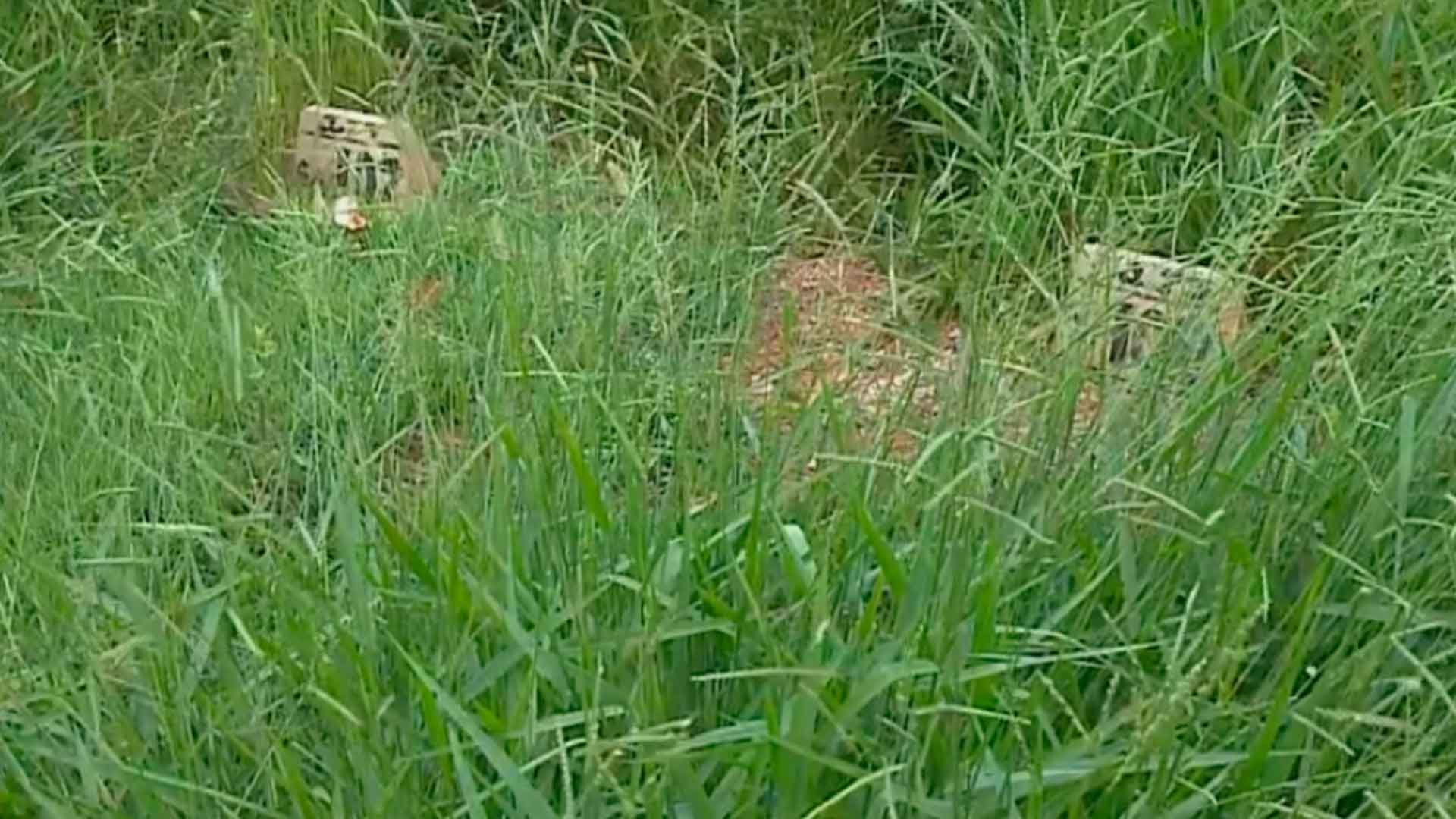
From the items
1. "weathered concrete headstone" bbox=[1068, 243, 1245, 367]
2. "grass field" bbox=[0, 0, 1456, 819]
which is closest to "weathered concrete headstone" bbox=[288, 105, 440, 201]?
"grass field" bbox=[0, 0, 1456, 819]

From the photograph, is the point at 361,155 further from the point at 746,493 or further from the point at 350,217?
the point at 746,493

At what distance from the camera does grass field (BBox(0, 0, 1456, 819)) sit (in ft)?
3.99

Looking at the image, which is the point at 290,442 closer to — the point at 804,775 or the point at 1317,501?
the point at 804,775

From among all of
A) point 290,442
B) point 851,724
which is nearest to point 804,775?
point 851,724

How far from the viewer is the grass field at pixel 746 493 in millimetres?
1216

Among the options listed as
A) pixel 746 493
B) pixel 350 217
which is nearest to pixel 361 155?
pixel 350 217

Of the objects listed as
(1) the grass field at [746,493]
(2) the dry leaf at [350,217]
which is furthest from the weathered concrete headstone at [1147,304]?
(2) the dry leaf at [350,217]

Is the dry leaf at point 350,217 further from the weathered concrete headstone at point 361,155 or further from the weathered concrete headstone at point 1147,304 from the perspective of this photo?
the weathered concrete headstone at point 1147,304

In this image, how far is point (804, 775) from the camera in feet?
3.86

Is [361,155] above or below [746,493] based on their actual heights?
below

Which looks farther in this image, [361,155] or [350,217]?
[361,155]

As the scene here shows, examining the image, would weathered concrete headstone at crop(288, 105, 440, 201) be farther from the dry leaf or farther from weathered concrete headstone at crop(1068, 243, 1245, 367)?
weathered concrete headstone at crop(1068, 243, 1245, 367)

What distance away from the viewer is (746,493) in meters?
1.44

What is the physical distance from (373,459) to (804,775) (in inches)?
21.2
